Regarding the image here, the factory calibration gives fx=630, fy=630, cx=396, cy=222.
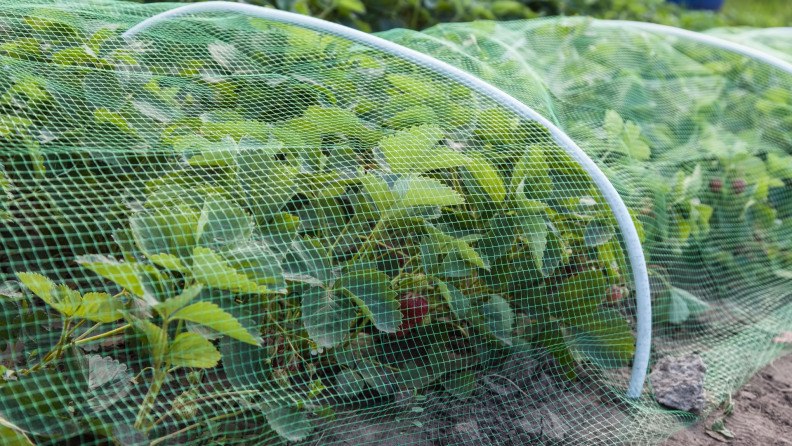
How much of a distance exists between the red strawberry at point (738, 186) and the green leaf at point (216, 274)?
161 centimetres

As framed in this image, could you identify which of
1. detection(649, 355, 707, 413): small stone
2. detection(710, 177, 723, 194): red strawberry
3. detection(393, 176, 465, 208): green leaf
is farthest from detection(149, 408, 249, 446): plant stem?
detection(710, 177, 723, 194): red strawberry

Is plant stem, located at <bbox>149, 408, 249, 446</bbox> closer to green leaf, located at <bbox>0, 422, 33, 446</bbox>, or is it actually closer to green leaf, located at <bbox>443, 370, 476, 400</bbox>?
green leaf, located at <bbox>0, 422, 33, 446</bbox>

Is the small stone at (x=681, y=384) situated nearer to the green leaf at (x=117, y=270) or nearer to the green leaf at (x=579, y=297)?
the green leaf at (x=579, y=297)

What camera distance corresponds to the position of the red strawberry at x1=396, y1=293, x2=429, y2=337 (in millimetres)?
1179

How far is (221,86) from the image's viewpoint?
138 cm

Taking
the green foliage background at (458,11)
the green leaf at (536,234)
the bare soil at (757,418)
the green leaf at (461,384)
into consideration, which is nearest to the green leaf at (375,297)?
the green leaf at (461,384)

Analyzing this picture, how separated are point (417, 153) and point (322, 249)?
311 millimetres

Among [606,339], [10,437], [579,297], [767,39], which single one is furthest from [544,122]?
[767,39]

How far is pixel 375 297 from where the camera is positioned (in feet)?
3.61

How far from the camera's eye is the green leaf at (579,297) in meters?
1.32

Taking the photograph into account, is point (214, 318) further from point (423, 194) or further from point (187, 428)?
point (423, 194)

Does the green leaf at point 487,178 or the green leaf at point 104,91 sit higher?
the green leaf at point 104,91

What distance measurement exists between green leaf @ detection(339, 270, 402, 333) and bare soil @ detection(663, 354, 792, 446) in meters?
0.69

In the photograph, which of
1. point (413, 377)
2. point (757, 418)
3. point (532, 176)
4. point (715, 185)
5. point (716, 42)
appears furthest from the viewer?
point (716, 42)
